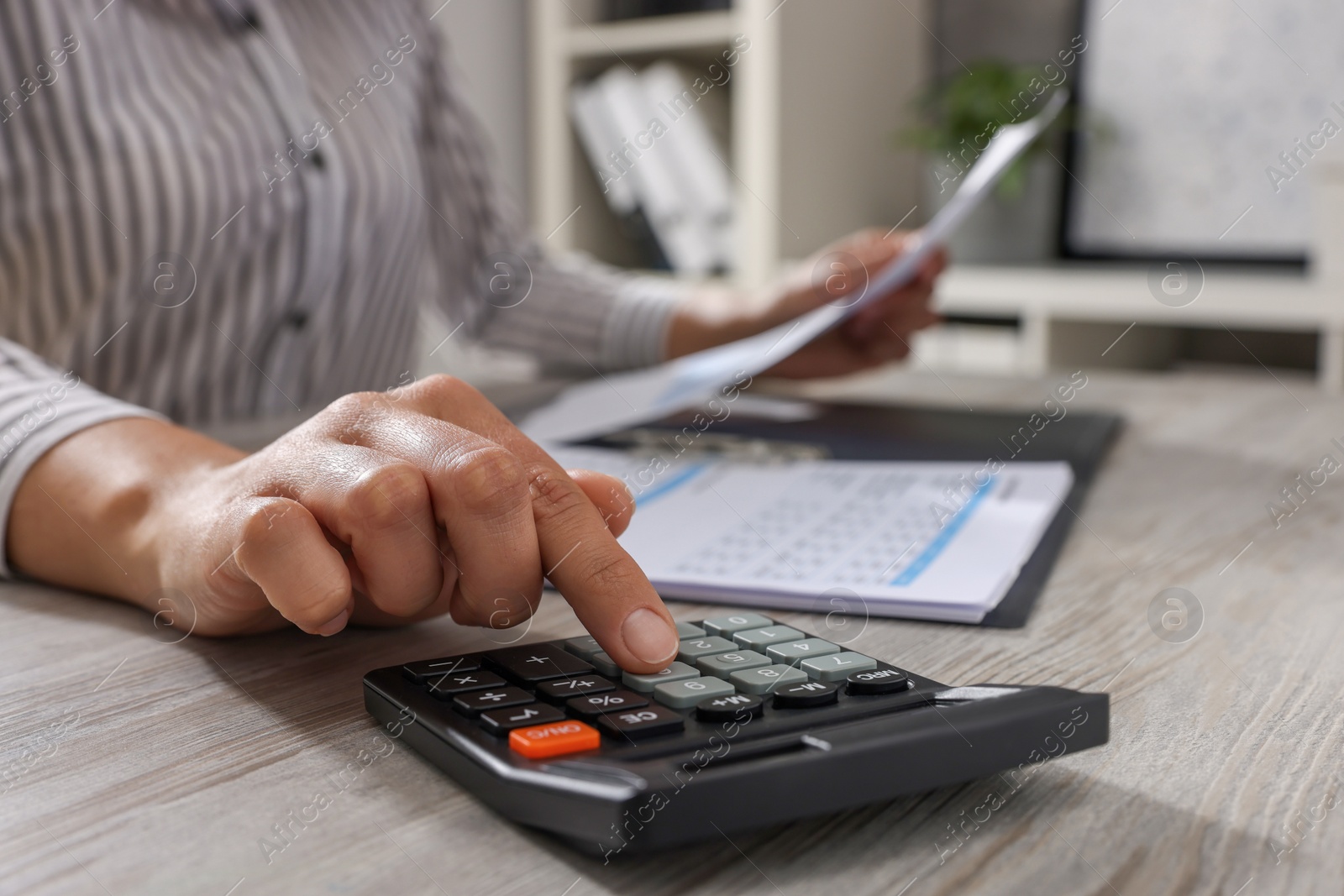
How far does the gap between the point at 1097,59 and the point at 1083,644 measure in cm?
172

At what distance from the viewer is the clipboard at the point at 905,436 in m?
0.74

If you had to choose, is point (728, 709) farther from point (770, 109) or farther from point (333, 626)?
point (770, 109)

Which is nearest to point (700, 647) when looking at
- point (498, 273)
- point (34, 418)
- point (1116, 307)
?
point (34, 418)

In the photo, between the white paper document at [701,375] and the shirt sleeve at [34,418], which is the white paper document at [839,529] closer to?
the white paper document at [701,375]

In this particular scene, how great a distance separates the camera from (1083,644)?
43 cm

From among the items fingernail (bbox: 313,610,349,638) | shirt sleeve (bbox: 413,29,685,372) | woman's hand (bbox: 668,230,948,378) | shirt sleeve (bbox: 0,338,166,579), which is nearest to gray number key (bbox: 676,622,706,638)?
fingernail (bbox: 313,610,349,638)

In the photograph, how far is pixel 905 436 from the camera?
2.69 ft

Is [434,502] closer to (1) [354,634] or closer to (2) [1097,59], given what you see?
(1) [354,634]

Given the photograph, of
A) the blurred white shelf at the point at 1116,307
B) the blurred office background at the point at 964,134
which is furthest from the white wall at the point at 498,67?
the blurred white shelf at the point at 1116,307

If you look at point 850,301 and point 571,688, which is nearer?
point 571,688

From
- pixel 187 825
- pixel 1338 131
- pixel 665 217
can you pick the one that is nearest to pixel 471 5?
pixel 665 217

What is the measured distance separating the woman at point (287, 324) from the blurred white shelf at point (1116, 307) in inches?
28.1

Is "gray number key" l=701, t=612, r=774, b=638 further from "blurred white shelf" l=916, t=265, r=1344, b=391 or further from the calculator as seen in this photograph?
"blurred white shelf" l=916, t=265, r=1344, b=391

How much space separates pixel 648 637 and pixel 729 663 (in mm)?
26
